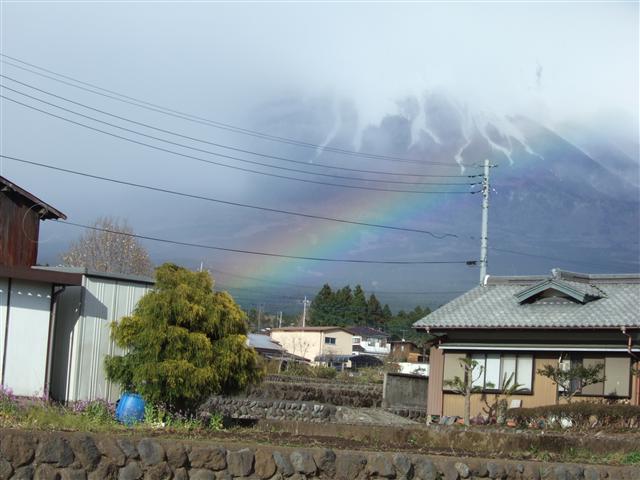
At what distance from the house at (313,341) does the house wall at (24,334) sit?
8179 cm

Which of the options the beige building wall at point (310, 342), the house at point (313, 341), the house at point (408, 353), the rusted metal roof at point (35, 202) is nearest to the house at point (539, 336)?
the rusted metal roof at point (35, 202)

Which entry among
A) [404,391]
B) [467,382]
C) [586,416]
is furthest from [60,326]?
[404,391]

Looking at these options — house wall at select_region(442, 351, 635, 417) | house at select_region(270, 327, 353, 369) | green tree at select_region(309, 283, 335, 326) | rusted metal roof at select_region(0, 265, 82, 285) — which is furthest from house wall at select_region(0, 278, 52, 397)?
green tree at select_region(309, 283, 335, 326)

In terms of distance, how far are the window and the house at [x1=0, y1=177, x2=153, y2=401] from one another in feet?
45.2

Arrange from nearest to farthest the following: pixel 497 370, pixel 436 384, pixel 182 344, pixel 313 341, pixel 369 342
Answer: pixel 182 344
pixel 497 370
pixel 436 384
pixel 313 341
pixel 369 342

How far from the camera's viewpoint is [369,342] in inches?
5010

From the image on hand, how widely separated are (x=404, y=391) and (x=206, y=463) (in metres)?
26.2

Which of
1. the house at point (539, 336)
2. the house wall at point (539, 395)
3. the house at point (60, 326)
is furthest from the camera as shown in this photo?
the house wall at point (539, 395)

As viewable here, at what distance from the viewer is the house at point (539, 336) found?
30250 mm

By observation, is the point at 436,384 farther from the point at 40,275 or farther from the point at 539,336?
the point at 40,275

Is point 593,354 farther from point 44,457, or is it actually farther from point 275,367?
point 275,367

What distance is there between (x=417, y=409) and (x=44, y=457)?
26.5 meters

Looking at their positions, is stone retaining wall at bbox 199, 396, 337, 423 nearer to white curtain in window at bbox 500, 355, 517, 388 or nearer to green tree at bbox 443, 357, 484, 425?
green tree at bbox 443, 357, 484, 425

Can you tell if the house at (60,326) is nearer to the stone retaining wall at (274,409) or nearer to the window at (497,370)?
the stone retaining wall at (274,409)
